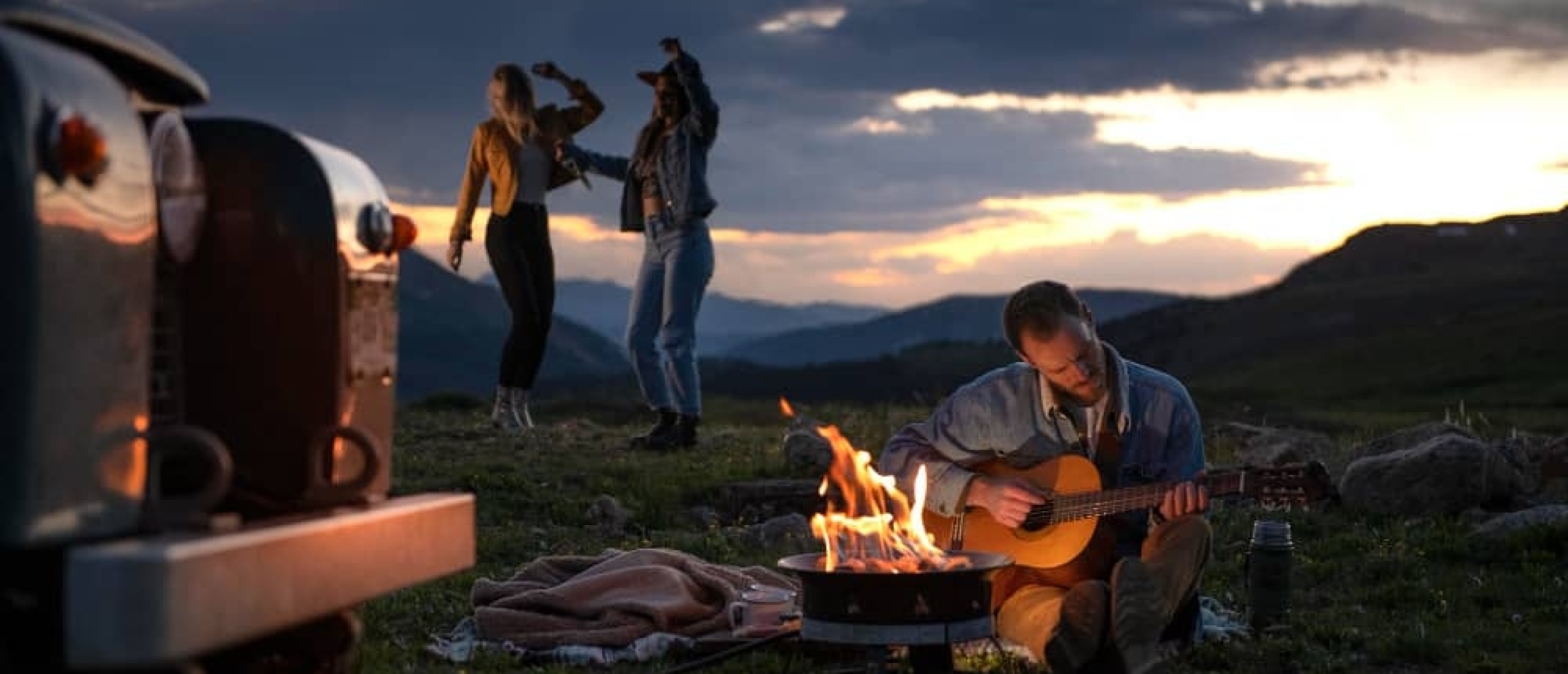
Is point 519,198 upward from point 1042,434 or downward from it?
upward

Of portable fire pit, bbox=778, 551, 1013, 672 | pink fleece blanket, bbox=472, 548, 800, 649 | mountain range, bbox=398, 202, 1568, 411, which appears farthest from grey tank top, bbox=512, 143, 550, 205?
mountain range, bbox=398, 202, 1568, 411

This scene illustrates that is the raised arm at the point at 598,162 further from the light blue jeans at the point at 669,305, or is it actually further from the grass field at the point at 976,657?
the grass field at the point at 976,657

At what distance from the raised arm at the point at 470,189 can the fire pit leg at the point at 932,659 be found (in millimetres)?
9242

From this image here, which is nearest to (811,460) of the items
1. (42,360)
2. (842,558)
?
(842,558)

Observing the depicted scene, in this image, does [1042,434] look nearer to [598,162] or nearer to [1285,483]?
[1285,483]

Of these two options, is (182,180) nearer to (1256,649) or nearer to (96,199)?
(96,199)

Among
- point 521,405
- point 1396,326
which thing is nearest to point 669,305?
point 521,405

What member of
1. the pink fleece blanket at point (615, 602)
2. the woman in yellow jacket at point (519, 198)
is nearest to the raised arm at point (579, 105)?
the woman in yellow jacket at point (519, 198)

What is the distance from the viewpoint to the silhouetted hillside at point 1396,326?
68438mm

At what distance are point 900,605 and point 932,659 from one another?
1.92ft

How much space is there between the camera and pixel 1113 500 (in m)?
7.01

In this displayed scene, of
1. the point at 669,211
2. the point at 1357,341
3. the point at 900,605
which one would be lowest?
the point at 1357,341

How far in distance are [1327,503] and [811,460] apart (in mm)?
3997

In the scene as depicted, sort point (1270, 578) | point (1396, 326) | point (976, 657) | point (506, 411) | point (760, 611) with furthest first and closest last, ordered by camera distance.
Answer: point (1396, 326), point (506, 411), point (1270, 578), point (760, 611), point (976, 657)
